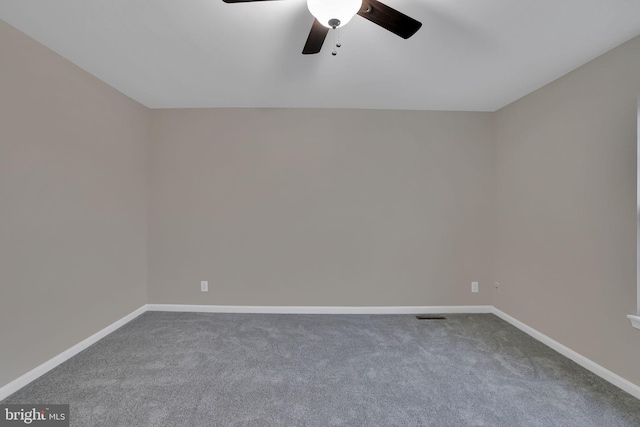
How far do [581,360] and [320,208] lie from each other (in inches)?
102

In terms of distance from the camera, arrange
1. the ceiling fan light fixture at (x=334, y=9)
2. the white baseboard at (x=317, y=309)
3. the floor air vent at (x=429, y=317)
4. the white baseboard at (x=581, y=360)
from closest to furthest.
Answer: the ceiling fan light fixture at (x=334, y=9) < the white baseboard at (x=581, y=360) < the floor air vent at (x=429, y=317) < the white baseboard at (x=317, y=309)

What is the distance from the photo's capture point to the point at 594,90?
2.01 m

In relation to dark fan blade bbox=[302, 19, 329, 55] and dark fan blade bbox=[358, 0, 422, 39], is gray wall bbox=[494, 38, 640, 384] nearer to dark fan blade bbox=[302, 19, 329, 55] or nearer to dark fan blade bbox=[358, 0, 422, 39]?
dark fan blade bbox=[358, 0, 422, 39]

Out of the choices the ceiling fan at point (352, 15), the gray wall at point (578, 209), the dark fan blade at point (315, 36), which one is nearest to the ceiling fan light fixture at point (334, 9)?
the ceiling fan at point (352, 15)

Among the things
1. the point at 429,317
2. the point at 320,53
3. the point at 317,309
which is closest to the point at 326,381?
the point at 317,309

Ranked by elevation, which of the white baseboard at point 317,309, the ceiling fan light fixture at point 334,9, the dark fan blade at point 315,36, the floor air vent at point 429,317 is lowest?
the floor air vent at point 429,317

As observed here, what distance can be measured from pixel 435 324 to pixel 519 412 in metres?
1.20

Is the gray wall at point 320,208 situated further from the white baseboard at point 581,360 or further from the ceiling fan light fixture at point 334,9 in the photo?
the ceiling fan light fixture at point 334,9

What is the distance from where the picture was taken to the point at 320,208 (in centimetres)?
311

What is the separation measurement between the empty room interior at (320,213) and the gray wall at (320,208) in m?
0.03

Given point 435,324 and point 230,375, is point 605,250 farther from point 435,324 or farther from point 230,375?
point 230,375

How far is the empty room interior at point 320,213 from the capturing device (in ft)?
5.39

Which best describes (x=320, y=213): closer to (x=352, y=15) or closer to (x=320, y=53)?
(x=320, y=53)

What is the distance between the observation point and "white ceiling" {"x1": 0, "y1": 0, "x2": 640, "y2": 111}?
5.04ft
